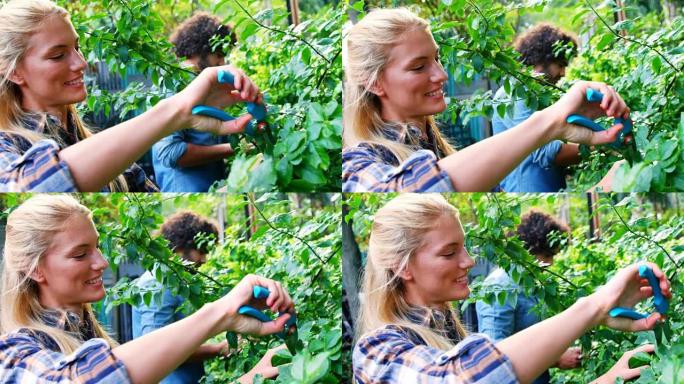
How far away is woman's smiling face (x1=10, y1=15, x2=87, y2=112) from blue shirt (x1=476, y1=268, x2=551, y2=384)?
1470 millimetres

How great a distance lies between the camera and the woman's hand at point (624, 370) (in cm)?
359

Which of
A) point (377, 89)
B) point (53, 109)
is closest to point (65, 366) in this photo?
point (53, 109)

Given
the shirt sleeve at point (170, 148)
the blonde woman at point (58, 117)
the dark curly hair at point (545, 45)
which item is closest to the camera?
the blonde woman at point (58, 117)

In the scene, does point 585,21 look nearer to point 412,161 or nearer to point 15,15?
point 412,161

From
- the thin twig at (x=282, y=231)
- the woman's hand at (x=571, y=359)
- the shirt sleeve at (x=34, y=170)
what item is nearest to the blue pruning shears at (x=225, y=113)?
the thin twig at (x=282, y=231)

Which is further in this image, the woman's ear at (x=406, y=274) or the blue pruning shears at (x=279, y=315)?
the woman's ear at (x=406, y=274)

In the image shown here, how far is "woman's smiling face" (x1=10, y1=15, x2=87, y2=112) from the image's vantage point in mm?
3477

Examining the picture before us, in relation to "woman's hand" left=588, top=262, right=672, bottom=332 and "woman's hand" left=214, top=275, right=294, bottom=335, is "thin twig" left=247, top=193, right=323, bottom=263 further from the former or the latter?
"woman's hand" left=588, top=262, right=672, bottom=332

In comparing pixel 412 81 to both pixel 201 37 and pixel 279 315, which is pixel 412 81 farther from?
pixel 279 315

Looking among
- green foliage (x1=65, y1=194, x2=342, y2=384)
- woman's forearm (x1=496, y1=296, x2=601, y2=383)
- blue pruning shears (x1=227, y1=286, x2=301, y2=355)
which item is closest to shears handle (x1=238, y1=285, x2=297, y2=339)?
blue pruning shears (x1=227, y1=286, x2=301, y2=355)

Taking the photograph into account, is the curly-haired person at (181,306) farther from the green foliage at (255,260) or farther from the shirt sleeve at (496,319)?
the shirt sleeve at (496,319)

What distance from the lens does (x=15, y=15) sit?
11.4 feet

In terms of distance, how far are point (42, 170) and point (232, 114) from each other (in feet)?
2.04

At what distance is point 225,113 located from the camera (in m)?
3.55
